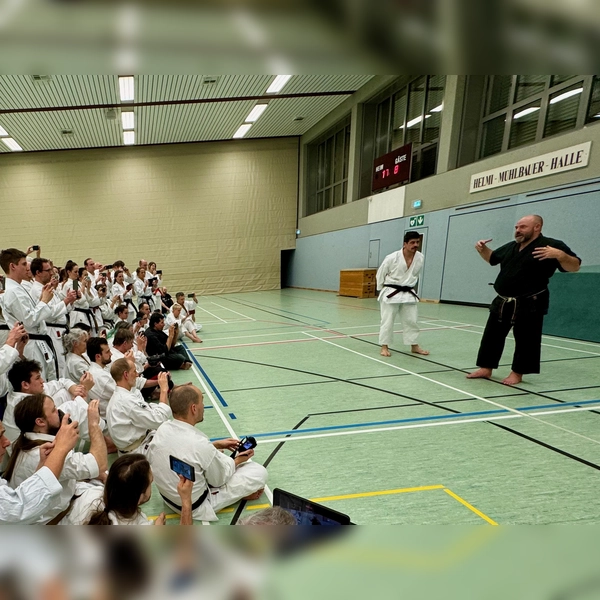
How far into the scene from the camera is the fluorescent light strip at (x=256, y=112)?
1616 centimetres

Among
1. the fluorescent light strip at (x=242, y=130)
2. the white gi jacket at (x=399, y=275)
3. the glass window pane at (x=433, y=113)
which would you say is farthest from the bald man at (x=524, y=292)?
the fluorescent light strip at (x=242, y=130)

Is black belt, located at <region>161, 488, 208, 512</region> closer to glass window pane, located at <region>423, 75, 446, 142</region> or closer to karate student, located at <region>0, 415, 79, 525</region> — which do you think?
karate student, located at <region>0, 415, 79, 525</region>

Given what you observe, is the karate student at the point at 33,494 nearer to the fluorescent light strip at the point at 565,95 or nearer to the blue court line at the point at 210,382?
the blue court line at the point at 210,382

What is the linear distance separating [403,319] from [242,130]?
16609 millimetres

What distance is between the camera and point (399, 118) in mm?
15469

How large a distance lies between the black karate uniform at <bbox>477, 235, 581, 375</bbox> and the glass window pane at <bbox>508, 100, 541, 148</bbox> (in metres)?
7.53

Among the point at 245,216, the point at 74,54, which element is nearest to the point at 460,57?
the point at 74,54

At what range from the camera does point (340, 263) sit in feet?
62.1

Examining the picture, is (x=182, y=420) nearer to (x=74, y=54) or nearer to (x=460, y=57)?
(x=74, y=54)

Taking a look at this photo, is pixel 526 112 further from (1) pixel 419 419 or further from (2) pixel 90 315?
(2) pixel 90 315

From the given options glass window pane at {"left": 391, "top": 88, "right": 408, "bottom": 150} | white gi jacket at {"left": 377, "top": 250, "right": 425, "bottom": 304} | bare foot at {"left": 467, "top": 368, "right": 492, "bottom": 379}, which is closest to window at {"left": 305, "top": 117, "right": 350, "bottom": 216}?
glass window pane at {"left": 391, "top": 88, "right": 408, "bottom": 150}

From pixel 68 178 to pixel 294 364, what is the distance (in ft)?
66.9

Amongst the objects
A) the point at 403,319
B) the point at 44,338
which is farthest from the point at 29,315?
the point at 403,319

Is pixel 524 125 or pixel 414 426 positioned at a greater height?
pixel 524 125
